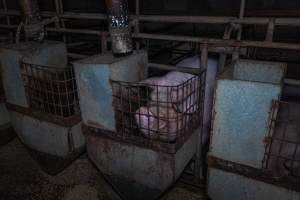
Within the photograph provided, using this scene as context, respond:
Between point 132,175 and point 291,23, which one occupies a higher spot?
point 291,23

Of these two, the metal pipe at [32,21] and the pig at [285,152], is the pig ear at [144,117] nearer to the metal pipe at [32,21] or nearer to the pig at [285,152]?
the pig at [285,152]

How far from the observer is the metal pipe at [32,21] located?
8.11ft

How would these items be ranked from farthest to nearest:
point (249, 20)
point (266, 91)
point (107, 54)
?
1. point (107, 54)
2. point (249, 20)
3. point (266, 91)

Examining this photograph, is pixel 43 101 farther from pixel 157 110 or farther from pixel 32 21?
pixel 157 110

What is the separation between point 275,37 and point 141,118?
74.7 inches

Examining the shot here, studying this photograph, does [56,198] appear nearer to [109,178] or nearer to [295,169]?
[109,178]

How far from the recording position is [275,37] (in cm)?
277

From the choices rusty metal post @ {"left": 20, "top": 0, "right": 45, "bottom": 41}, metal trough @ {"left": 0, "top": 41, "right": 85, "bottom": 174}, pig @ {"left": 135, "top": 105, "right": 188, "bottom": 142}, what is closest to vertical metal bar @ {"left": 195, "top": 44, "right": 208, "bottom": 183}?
pig @ {"left": 135, "top": 105, "right": 188, "bottom": 142}

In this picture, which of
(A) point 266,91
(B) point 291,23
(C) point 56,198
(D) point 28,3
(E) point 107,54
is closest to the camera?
(A) point 266,91

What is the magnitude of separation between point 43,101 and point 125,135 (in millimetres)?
877

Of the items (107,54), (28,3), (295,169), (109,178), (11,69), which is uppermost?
(28,3)

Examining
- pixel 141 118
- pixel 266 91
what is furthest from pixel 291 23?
pixel 141 118

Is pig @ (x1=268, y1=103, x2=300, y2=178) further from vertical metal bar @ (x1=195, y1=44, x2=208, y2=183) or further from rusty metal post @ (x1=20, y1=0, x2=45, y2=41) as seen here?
rusty metal post @ (x1=20, y1=0, x2=45, y2=41)

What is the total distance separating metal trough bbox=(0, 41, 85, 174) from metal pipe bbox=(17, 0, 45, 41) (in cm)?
10
